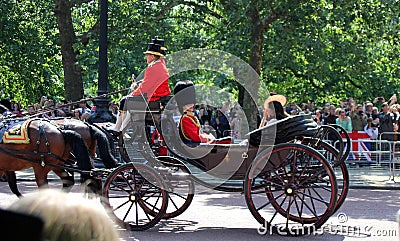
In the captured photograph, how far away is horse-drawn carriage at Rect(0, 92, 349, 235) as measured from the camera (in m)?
8.01

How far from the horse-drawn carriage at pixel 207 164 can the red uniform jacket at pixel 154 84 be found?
0.10 meters

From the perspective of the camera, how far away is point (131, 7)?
2141 cm

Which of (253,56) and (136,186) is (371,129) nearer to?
(253,56)

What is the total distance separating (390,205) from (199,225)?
12.8ft

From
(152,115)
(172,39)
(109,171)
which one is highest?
(172,39)

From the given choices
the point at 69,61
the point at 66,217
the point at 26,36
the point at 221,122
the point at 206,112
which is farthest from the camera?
the point at 26,36

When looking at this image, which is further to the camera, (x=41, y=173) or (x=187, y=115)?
(x=41, y=173)

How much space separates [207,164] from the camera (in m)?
8.47

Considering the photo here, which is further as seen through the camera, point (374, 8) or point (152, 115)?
point (374, 8)

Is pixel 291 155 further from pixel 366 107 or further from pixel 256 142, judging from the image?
pixel 366 107

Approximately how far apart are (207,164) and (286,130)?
40.4 inches

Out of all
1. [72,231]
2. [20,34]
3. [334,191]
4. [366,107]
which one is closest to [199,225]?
[334,191]

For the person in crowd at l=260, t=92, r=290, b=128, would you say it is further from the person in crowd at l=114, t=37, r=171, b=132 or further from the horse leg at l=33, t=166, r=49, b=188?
the horse leg at l=33, t=166, r=49, b=188

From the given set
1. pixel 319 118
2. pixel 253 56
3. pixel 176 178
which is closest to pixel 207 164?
pixel 176 178
